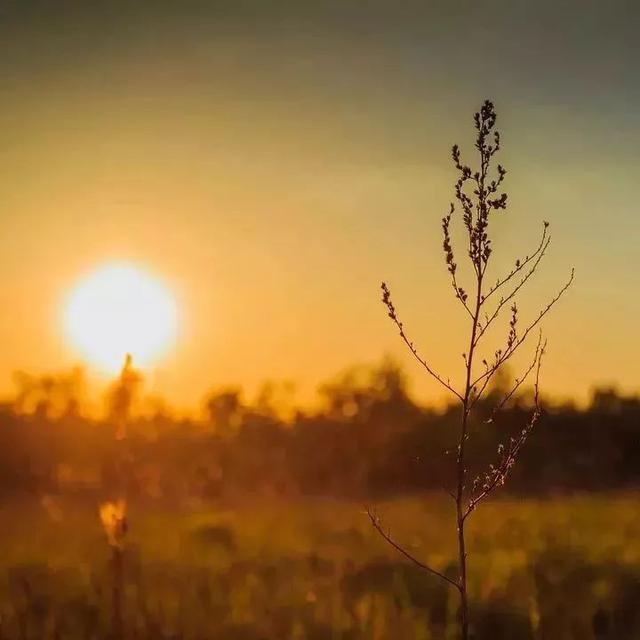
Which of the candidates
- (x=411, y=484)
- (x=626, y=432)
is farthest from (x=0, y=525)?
(x=626, y=432)

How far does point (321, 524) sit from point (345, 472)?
16398mm

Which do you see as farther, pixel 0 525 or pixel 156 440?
pixel 156 440

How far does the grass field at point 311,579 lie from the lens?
6.93 meters

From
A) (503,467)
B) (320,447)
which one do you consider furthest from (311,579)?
(320,447)

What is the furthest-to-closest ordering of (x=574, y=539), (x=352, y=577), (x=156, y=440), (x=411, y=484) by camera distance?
(x=156, y=440) < (x=411, y=484) < (x=574, y=539) < (x=352, y=577)

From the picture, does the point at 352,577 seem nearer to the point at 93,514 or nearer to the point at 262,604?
the point at 262,604

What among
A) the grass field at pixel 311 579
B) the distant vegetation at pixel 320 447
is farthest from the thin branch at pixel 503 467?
the distant vegetation at pixel 320 447

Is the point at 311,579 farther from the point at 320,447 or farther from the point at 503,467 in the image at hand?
the point at 320,447

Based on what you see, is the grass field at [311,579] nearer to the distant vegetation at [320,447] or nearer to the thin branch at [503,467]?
the thin branch at [503,467]

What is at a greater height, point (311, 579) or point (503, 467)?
point (503, 467)

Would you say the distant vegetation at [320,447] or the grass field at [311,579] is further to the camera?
the distant vegetation at [320,447]

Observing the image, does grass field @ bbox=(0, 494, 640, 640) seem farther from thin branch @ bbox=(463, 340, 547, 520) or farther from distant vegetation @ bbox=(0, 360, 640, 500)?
distant vegetation @ bbox=(0, 360, 640, 500)

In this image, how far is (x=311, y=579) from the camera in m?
9.13

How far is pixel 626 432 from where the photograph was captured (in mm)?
33938
